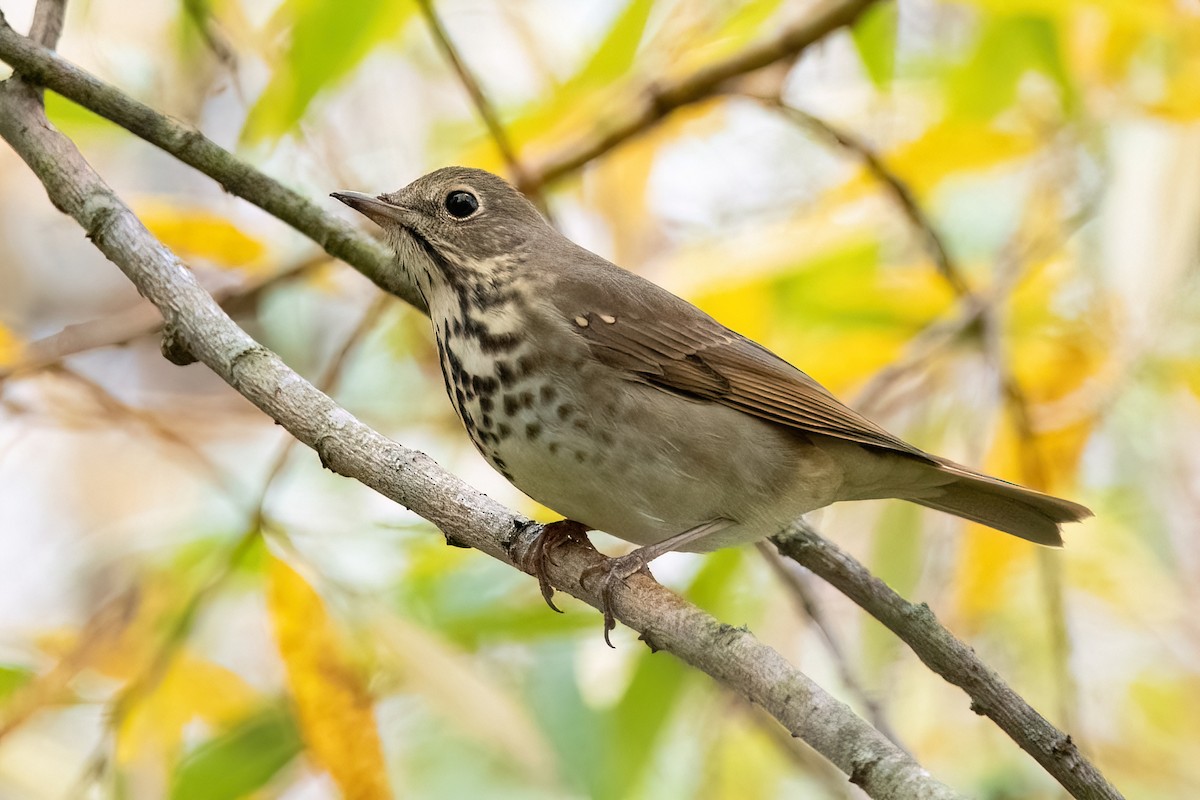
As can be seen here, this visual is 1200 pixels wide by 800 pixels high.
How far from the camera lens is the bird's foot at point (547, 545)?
316 cm

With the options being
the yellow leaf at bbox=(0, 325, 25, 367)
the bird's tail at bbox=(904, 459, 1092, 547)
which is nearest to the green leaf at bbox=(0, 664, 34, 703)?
the yellow leaf at bbox=(0, 325, 25, 367)

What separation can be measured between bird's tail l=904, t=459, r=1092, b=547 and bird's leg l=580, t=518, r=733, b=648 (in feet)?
2.36

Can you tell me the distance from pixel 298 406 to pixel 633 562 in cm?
94

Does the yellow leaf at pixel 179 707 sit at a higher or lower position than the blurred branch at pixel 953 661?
lower

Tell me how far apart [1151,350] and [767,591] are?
1577mm

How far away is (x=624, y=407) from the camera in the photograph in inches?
132

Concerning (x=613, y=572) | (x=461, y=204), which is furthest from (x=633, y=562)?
(x=461, y=204)

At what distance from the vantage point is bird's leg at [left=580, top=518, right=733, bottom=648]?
2957mm

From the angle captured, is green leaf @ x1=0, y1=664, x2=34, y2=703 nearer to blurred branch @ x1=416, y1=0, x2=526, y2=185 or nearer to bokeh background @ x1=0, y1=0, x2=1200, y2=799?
bokeh background @ x1=0, y1=0, x2=1200, y2=799

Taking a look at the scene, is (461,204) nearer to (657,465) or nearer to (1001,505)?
(657,465)

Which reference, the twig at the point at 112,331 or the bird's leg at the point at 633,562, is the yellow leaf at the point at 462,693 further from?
the twig at the point at 112,331

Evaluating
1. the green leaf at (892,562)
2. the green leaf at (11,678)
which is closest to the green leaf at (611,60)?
the green leaf at (892,562)

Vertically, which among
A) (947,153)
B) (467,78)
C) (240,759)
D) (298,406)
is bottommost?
(240,759)

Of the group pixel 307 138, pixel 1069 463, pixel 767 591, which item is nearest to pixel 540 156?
pixel 307 138
